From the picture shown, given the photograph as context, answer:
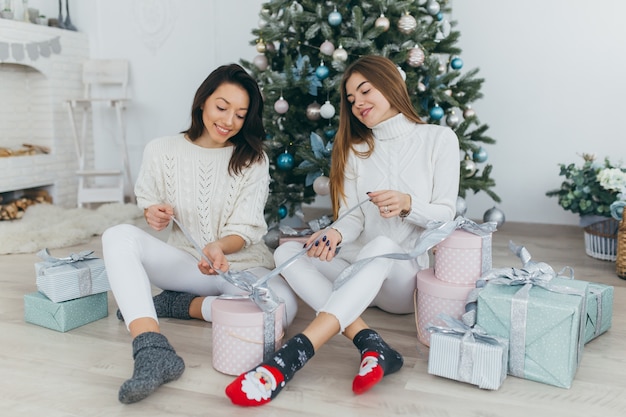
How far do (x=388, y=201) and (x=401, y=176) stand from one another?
0.80ft

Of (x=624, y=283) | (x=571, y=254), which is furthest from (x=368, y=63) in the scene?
(x=571, y=254)

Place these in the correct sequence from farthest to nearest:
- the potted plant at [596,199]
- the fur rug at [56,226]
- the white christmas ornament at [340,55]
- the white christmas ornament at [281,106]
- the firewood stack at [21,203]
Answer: the firewood stack at [21,203] < the fur rug at [56,226] < the potted plant at [596,199] < the white christmas ornament at [281,106] < the white christmas ornament at [340,55]

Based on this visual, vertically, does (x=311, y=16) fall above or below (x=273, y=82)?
above

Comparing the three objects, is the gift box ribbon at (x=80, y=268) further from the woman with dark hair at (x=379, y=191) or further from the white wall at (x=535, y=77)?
the white wall at (x=535, y=77)

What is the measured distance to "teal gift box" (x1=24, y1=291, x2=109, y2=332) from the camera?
6.10ft

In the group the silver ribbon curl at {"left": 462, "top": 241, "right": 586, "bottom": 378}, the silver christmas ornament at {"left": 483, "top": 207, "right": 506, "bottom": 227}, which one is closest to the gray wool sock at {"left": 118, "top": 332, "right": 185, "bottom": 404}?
the silver ribbon curl at {"left": 462, "top": 241, "right": 586, "bottom": 378}

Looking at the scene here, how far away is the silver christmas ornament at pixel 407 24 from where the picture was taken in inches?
A: 97.2

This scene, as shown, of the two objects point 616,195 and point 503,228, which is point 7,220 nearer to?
point 503,228

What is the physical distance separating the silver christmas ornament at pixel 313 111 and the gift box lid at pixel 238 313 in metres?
1.23

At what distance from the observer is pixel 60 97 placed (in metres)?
4.26

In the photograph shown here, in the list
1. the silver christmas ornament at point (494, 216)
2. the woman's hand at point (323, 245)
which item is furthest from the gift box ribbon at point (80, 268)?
the silver christmas ornament at point (494, 216)

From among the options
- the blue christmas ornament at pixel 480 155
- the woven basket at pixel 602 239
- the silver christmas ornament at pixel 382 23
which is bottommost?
the woven basket at pixel 602 239

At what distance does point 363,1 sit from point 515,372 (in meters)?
1.64

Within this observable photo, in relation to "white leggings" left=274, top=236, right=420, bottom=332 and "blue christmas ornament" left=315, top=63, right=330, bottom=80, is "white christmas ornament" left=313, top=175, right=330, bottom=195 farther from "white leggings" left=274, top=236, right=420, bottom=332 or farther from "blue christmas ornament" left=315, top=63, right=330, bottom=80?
"white leggings" left=274, top=236, right=420, bottom=332
